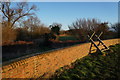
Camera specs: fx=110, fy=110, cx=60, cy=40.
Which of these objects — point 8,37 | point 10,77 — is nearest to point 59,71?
point 10,77

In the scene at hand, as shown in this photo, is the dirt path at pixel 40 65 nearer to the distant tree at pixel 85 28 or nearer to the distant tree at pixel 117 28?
the distant tree at pixel 85 28

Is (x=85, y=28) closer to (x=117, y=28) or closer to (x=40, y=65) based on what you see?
(x=117, y=28)

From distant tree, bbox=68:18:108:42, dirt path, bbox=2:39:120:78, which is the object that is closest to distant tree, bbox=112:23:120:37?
distant tree, bbox=68:18:108:42

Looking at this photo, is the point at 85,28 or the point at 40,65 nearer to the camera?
the point at 40,65

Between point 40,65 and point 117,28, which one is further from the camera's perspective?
point 117,28

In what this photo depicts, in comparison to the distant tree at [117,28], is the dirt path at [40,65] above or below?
below

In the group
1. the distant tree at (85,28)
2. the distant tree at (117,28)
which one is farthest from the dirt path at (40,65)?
the distant tree at (117,28)

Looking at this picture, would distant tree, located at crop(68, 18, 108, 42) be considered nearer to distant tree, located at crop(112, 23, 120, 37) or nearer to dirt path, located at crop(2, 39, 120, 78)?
distant tree, located at crop(112, 23, 120, 37)

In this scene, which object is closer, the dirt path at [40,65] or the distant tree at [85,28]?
the dirt path at [40,65]

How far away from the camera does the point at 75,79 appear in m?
4.61

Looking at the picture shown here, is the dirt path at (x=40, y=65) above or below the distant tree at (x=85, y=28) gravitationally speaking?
below

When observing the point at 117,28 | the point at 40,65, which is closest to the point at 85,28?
the point at 117,28

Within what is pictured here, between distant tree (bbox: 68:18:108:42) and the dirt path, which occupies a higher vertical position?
distant tree (bbox: 68:18:108:42)

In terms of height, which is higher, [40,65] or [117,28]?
[117,28]
